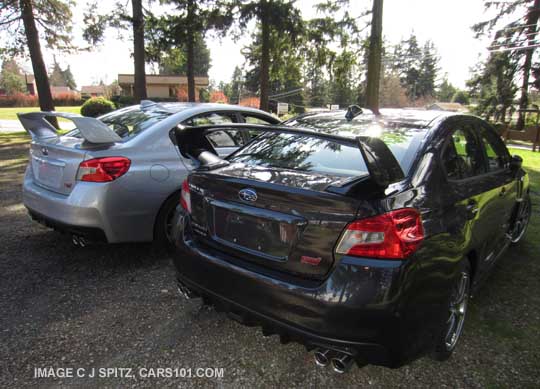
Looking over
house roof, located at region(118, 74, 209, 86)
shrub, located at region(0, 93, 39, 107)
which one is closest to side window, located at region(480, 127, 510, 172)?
house roof, located at region(118, 74, 209, 86)

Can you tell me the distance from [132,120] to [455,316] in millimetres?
3549

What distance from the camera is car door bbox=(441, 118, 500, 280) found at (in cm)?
227

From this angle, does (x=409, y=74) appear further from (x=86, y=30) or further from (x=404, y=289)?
(x=404, y=289)

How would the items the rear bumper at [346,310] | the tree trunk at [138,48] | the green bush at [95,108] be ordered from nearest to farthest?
the rear bumper at [346,310] → the tree trunk at [138,48] → the green bush at [95,108]

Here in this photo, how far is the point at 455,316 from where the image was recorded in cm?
254

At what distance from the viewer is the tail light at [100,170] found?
3.29 m

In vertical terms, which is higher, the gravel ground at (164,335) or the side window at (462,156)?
the side window at (462,156)

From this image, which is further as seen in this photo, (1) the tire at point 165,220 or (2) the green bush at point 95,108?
(2) the green bush at point 95,108

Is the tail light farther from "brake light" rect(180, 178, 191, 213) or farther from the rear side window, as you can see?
the rear side window

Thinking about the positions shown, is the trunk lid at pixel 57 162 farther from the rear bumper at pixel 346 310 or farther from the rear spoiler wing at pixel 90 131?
the rear bumper at pixel 346 310

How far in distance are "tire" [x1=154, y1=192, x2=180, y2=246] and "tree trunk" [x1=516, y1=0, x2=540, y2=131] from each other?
27040mm

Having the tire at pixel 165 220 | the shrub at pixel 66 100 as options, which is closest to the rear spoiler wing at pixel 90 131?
the tire at pixel 165 220

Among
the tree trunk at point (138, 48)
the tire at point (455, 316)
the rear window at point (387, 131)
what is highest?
the tree trunk at point (138, 48)

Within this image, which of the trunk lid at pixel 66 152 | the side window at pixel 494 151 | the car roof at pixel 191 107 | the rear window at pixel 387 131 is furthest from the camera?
the car roof at pixel 191 107
